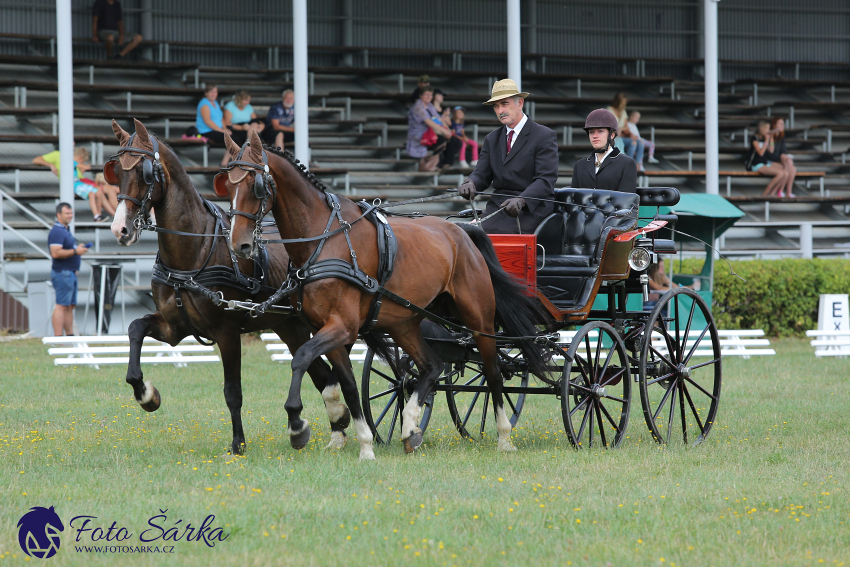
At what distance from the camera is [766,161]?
20.4 metres

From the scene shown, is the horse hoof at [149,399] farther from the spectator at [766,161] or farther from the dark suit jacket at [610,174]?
the spectator at [766,161]

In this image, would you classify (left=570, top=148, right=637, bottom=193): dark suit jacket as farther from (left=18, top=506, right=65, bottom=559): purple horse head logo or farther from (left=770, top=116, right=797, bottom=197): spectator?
(left=770, top=116, right=797, bottom=197): spectator

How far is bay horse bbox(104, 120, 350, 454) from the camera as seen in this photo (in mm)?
5789

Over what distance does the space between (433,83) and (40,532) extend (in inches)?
717

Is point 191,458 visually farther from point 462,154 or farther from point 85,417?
point 462,154

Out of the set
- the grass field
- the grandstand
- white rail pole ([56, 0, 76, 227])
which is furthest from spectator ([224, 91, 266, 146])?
the grass field

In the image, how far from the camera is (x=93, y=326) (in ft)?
45.4

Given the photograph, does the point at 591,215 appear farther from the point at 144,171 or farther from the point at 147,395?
the point at 147,395

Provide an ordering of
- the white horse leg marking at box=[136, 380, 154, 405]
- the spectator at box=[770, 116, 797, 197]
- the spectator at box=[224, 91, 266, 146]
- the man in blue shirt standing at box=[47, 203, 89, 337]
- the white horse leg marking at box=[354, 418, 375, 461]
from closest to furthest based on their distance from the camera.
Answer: the white horse leg marking at box=[354, 418, 375, 461], the white horse leg marking at box=[136, 380, 154, 405], the man in blue shirt standing at box=[47, 203, 89, 337], the spectator at box=[224, 91, 266, 146], the spectator at box=[770, 116, 797, 197]

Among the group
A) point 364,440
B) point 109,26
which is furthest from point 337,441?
point 109,26

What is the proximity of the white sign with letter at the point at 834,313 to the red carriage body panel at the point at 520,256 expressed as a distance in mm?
7460

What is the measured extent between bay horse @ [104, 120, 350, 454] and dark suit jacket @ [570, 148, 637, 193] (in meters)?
2.67

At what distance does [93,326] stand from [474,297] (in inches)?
345

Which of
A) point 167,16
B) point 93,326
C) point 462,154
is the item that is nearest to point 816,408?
point 93,326
